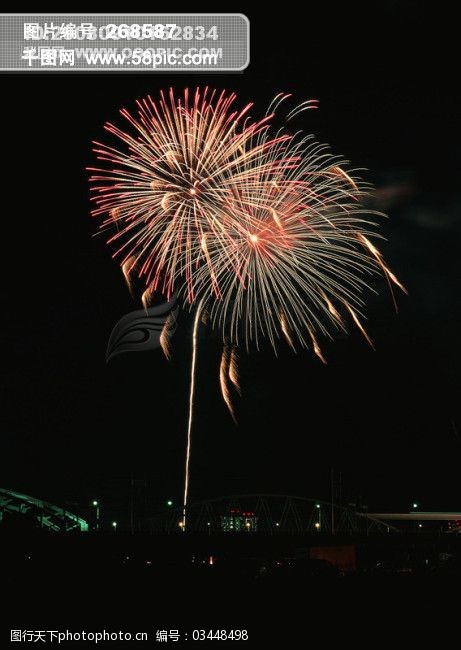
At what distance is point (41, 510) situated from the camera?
316ft

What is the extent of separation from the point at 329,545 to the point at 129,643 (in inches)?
2321

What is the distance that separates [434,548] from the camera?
76000 millimetres

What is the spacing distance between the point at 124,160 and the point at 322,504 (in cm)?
7829

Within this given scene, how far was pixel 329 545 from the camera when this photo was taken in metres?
75.2

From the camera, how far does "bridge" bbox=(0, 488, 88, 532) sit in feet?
322

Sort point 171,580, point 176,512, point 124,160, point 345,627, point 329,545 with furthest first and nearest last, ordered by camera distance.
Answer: point 176,512 → point 329,545 → point 124,160 → point 171,580 → point 345,627

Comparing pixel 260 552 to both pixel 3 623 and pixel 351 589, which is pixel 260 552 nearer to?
pixel 351 589

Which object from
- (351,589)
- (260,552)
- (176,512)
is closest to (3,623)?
(351,589)

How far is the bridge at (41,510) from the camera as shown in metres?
98.2

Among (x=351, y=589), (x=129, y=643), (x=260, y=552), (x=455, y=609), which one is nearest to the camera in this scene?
(x=129, y=643)

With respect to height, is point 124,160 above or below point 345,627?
above

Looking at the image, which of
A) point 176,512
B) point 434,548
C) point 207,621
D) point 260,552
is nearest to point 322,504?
point 176,512

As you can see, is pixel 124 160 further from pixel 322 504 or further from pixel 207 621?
pixel 322 504

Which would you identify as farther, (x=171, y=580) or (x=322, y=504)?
(x=322, y=504)
